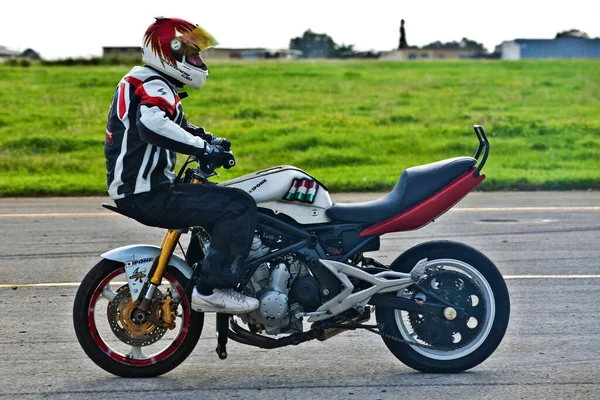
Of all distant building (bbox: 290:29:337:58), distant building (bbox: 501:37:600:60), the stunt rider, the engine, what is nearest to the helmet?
the stunt rider

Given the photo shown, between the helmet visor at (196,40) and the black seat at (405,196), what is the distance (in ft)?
3.84

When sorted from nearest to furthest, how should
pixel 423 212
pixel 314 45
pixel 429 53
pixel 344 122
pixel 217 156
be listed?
pixel 217 156
pixel 423 212
pixel 344 122
pixel 429 53
pixel 314 45

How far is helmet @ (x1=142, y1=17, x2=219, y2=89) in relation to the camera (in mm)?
5918

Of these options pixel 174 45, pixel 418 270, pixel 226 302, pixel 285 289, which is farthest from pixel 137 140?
pixel 418 270

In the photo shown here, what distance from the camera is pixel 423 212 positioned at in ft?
19.8

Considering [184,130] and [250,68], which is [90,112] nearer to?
[250,68]

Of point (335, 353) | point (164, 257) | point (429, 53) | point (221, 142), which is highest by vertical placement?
point (221, 142)

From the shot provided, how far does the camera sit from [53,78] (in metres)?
40.2

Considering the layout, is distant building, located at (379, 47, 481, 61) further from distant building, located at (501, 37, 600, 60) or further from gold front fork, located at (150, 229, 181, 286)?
gold front fork, located at (150, 229, 181, 286)

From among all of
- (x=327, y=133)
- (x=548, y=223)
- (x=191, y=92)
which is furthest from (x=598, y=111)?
(x=548, y=223)

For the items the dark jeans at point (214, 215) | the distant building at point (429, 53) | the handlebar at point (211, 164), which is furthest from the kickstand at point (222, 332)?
the distant building at point (429, 53)

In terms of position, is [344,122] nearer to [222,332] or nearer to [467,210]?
[467,210]

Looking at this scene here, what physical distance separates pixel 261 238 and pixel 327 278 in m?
0.44

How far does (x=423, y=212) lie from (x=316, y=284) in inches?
29.0
